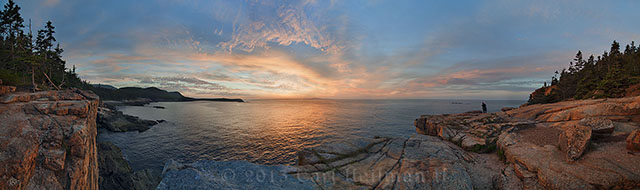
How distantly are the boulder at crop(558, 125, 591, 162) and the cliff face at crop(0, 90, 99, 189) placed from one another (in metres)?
23.8

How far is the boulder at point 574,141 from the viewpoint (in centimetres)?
870

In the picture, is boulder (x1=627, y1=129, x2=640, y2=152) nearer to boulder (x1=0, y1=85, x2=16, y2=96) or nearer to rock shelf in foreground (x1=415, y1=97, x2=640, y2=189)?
rock shelf in foreground (x1=415, y1=97, x2=640, y2=189)

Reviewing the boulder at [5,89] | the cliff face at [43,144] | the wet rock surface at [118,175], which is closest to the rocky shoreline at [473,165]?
the cliff face at [43,144]

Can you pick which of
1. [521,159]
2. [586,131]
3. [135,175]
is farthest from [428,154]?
[135,175]

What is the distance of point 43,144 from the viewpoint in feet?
27.9

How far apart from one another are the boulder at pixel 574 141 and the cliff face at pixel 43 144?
23.8 m

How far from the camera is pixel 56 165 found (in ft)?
27.0

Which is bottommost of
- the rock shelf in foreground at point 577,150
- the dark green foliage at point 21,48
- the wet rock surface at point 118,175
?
the wet rock surface at point 118,175

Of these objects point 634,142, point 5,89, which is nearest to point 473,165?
point 634,142

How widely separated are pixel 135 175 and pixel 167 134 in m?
21.5

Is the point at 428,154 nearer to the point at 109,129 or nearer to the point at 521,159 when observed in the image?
the point at 521,159

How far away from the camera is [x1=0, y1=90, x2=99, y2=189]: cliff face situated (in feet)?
24.1

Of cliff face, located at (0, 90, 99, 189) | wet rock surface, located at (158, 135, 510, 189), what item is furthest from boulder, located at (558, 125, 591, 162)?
cliff face, located at (0, 90, 99, 189)

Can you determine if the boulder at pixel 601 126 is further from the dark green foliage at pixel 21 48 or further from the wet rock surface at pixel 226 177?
the dark green foliage at pixel 21 48
